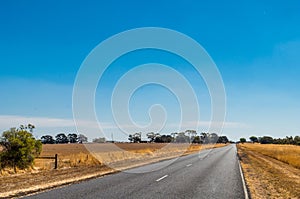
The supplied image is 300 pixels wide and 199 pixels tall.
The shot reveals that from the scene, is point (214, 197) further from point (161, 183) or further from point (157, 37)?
point (157, 37)

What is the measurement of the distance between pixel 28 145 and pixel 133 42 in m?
13.0

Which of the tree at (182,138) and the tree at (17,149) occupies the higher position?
the tree at (182,138)

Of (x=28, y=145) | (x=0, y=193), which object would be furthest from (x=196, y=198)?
(x=28, y=145)

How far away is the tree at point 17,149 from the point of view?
21656mm

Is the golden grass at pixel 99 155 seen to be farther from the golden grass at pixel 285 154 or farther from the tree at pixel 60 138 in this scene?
the tree at pixel 60 138

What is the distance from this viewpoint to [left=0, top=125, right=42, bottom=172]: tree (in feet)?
71.1

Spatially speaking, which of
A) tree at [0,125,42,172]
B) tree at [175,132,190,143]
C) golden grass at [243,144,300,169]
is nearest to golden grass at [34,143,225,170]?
tree at [0,125,42,172]

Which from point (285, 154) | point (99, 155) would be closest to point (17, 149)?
point (99, 155)

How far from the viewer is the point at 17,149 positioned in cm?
2214

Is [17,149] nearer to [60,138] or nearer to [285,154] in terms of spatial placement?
[285,154]

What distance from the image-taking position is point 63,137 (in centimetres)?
18912

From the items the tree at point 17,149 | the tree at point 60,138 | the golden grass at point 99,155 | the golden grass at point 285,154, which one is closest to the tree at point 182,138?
the tree at point 60,138

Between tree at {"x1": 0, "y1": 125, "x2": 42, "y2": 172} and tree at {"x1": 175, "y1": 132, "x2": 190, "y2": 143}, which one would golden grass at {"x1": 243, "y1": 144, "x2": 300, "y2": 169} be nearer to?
tree at {"x1": 0, "y1": 125, "x2": 42, "y2": 172}

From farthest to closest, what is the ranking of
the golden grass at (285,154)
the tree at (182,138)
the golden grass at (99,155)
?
the tree at (182,138), the golden grass at (285,154), the golden grass at (99,155)
